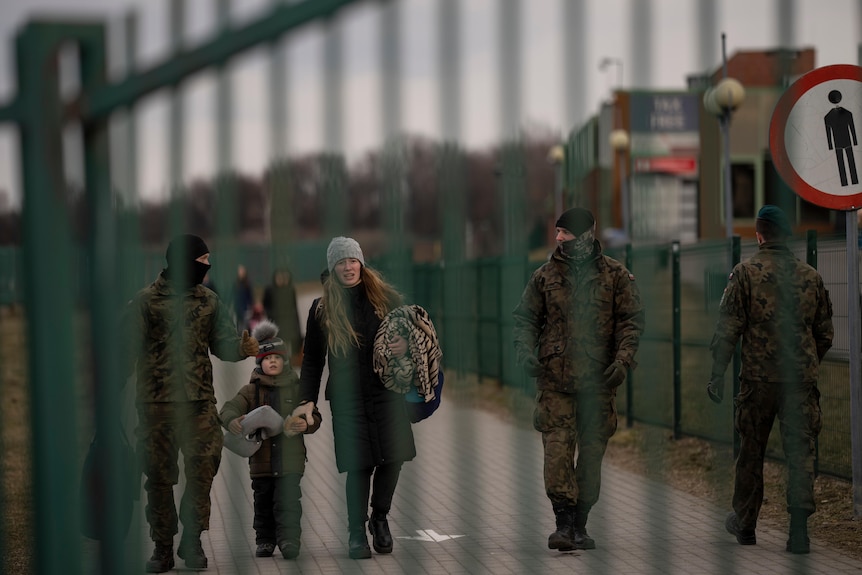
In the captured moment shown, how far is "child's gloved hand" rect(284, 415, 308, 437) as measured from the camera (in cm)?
638

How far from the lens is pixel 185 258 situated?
3.40m

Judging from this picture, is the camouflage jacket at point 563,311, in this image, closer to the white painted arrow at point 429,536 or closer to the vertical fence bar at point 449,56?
the white painted arrow at point 429,536

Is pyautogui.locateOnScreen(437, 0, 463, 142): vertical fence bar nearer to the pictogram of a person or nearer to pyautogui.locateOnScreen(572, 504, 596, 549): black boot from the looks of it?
the pictogram of a person

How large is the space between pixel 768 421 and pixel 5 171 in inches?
191

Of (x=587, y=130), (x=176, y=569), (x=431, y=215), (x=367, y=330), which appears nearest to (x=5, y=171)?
(x=431, y=215)

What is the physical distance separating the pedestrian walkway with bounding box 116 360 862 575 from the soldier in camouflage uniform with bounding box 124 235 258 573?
11cm

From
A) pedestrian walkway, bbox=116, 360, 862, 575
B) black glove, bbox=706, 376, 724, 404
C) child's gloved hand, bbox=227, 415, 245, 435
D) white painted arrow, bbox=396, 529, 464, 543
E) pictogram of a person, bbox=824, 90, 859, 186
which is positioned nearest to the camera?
pictogram of a person, bbox=824, 90, 859, 186

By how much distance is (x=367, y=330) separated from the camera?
6879 mm

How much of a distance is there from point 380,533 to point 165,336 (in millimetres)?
3584

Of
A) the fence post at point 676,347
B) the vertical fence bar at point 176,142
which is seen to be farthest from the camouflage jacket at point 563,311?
the fence post at point 676,347

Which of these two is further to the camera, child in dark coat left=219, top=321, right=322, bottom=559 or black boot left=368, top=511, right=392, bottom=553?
black boot left=368, top=511, right=392, bottom=553

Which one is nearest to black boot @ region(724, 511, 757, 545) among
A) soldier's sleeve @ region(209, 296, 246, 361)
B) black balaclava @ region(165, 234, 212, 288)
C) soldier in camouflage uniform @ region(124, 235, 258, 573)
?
soldier's sleeve @ region(209, 296, 246, 361)

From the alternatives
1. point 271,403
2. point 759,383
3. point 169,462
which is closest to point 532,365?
point 759,383

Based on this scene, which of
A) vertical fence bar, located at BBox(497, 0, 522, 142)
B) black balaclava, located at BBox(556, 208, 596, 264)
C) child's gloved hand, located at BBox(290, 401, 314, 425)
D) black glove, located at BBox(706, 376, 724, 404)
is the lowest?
child's gloved hand, located at BBox(290, 401, 314, 425)
